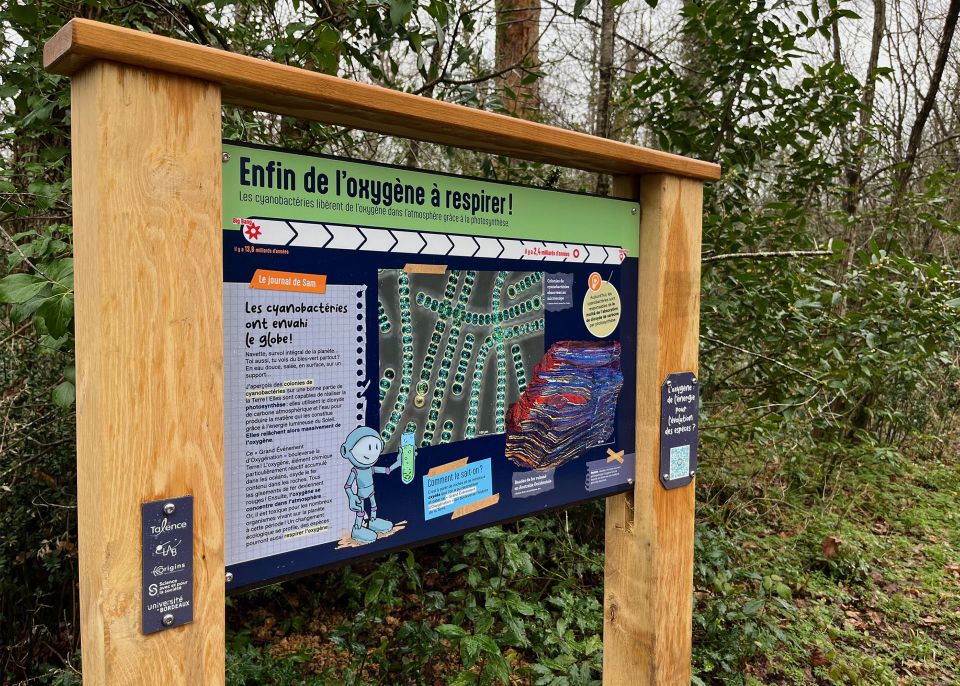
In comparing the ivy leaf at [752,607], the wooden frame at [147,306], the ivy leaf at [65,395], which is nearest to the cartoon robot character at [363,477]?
the wooden frame at [147,306]

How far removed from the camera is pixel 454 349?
1.62 m

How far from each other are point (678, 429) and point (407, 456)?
0.93 meters

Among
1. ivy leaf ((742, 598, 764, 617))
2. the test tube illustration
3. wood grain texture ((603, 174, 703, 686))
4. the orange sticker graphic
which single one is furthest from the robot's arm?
ivy leaf ((742, 598, 764, 617))

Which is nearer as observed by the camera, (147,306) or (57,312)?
(147,306)

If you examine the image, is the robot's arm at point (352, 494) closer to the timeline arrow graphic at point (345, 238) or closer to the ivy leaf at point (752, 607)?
the timeline arrow graphic at point (345, 238)

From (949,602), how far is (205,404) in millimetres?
4305

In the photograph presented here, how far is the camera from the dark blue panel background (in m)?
A: 1.33

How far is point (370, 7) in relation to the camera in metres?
2.58

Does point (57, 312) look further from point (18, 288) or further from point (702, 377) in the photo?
point (702, 377)

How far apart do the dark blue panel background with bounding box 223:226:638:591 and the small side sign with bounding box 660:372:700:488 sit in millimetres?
93

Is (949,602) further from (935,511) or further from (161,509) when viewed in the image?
(161,509)

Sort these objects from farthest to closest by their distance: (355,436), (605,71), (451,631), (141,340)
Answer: (605,71)
(451,631)
(355,436)
(141,340)

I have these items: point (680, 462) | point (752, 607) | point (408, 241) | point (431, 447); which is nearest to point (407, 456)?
point (431, 447)

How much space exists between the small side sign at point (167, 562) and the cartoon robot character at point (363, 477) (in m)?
0.33
